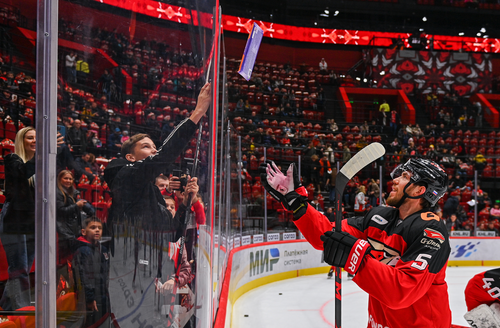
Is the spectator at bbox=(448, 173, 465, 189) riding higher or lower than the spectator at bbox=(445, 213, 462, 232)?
higher

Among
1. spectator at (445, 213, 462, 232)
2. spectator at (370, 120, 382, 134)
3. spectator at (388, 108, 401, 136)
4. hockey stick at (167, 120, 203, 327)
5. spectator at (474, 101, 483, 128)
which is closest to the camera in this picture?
hockey stick at (167, 120, 203, 327)

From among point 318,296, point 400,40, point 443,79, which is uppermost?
point 400,40

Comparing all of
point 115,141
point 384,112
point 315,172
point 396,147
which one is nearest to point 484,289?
point 115,141

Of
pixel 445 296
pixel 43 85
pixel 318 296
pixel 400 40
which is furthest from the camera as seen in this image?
pixel 400 40

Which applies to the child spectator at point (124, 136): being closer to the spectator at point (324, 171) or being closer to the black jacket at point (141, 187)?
the black jacket at point (141, 187)

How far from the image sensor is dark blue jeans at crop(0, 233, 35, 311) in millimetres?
829

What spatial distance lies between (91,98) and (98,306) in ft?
1.33

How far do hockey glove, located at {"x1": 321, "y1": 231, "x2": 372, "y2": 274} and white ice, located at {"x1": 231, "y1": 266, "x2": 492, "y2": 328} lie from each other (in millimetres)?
3719

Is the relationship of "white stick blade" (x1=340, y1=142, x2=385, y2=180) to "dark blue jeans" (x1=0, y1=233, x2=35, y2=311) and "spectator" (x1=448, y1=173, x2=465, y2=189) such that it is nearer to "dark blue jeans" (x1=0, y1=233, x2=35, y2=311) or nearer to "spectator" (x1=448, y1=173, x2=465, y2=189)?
"dark blue jeans" (x1=0, y1=233, x2=35, y2=311)

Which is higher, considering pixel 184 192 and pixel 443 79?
pixel 443 79

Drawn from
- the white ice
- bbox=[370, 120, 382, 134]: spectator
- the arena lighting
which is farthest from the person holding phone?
the arena lighting

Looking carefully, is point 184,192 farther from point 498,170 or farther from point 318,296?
point 498,170

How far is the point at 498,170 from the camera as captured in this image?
14.0 m

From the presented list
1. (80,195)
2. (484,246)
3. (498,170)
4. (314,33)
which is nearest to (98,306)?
(80,195)
